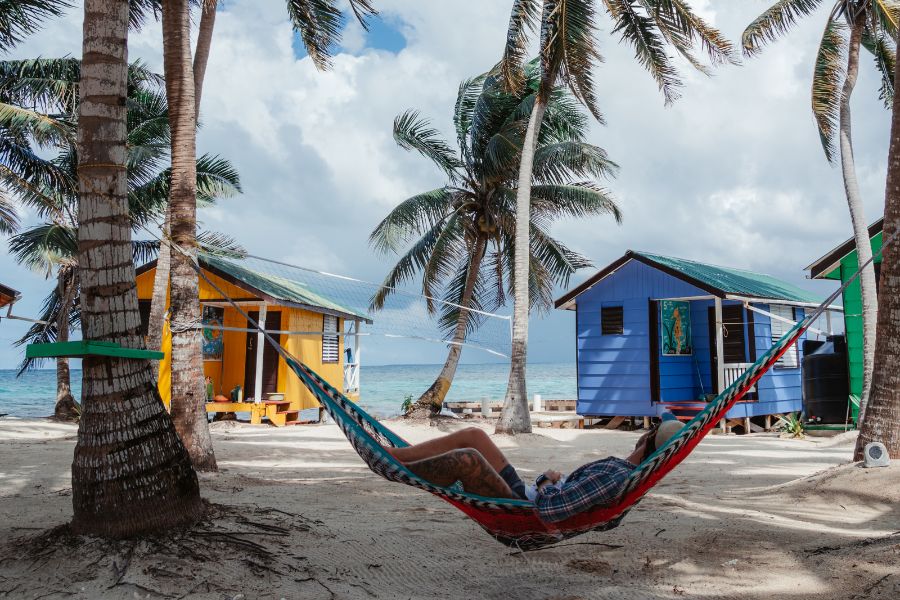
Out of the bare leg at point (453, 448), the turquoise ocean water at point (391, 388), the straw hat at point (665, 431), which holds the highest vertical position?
the straw hat at point (665, 431)

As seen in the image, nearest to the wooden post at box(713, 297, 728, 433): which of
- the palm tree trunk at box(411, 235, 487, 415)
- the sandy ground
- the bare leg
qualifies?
the palm tree trunk at box(411, 235, 487, 415)

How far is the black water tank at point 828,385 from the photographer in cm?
1093

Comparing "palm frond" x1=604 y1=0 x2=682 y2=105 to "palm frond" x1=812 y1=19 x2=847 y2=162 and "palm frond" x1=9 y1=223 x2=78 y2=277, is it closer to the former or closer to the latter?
"palm frond" x1=812 y1=19 x2=847 y2=162

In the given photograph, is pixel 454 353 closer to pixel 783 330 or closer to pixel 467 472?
pixel 783 330

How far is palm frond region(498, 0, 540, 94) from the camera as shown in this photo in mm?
10664

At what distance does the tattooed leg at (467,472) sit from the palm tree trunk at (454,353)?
1036 centimetres

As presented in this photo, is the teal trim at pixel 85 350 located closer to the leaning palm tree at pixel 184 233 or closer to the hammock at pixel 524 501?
the hammock at pixel 524 501

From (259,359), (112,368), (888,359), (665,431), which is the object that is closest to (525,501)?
(665,431)

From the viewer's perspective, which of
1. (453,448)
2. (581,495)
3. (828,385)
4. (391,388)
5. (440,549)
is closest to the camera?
(581,495)

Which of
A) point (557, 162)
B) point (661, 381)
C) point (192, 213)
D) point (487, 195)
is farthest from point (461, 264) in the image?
point (192, 213)

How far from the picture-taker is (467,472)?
3.10 meters

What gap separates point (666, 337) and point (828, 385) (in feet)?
9.20

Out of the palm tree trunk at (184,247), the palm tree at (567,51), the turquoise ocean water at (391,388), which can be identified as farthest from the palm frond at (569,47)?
the turquoise ocean water at (391,388)

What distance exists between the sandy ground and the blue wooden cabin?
691 centimetres
